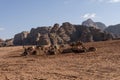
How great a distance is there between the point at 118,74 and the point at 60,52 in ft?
41.7

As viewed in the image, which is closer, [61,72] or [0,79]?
[0,79]

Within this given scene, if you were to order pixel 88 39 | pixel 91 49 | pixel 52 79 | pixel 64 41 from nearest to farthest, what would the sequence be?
1. pixel 52 79
2. pixel 91 49
3. pixel 88 39
4. pixel 64 41

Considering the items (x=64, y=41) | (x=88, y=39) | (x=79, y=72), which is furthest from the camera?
(x=64, y=41)

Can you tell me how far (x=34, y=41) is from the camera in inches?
2360

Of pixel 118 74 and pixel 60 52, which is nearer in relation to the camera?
pixel 118 74

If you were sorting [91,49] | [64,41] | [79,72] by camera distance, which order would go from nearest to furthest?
[79,72] → [91,49] → [64,41]

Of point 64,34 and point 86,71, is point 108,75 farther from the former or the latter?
point 64,34

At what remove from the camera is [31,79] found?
13328 millimetres

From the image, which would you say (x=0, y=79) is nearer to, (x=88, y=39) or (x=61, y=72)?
(x=61, y=72)

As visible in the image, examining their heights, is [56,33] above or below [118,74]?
above

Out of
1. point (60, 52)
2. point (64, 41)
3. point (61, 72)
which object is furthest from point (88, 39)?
point (61, 72)

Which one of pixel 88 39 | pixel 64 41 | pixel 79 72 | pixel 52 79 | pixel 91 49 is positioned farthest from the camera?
pixel 64 41

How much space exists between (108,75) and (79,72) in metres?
1.80

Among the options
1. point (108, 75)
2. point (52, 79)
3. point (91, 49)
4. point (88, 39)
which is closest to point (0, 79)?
point (52, 79)
